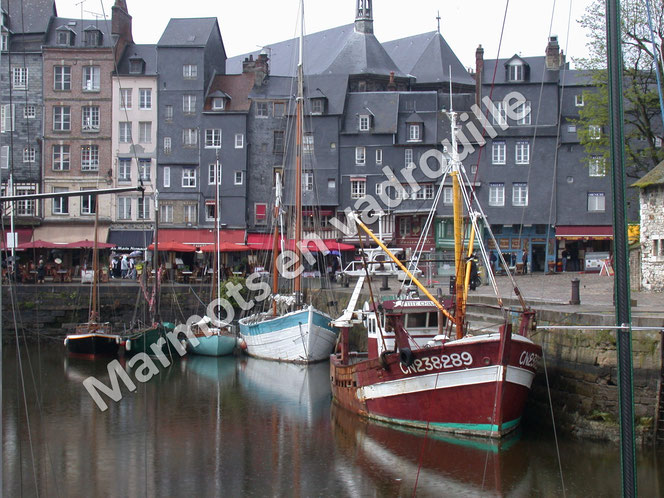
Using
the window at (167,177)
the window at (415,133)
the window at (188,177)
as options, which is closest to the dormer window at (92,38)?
the window at (167,177)

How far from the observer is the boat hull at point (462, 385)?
59.1 ft

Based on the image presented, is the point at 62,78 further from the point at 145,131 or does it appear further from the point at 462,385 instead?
the point at 462,385

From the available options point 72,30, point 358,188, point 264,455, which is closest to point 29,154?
point 72,30

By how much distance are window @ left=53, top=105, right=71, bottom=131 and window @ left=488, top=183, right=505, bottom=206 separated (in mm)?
27539

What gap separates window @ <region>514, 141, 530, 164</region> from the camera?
167 feet

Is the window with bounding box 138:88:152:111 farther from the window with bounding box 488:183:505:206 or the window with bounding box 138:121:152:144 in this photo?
the window with bounding box 488:183:505:206

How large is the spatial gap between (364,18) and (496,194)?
2443 centimetres

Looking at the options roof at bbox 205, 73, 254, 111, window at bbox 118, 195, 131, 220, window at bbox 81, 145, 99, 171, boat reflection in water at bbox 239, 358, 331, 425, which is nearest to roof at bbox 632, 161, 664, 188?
boat reflection in water at bbox 239, 358, 331, 425

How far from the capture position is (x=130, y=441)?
20203 millimetres

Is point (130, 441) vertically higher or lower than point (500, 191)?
lower

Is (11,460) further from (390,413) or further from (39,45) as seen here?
(39,45)

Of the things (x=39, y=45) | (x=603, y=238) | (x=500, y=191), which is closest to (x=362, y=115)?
(x=500, y=191)

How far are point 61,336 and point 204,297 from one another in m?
7.42

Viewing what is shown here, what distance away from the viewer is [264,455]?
18500 millimetres
